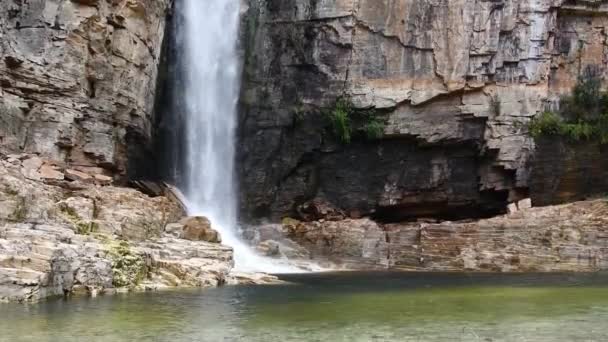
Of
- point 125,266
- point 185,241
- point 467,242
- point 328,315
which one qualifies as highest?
point 467,242

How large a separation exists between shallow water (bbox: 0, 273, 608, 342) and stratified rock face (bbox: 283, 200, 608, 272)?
8.02 metres

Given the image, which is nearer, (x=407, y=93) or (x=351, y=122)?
(x=407, y=93)

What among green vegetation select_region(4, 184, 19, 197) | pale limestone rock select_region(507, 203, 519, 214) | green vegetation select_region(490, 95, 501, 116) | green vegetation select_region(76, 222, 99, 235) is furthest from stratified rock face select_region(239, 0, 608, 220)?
green vegetation select_region(4, 184, 19, 197)

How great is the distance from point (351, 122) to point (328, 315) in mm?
22504

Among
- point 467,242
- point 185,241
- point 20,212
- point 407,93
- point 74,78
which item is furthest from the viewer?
point 407,93

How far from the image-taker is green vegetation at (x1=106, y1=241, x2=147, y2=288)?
740 inches

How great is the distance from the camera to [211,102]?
35.9 meters

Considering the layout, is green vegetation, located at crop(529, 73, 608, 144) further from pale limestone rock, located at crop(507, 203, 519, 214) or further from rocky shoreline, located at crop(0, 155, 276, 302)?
rocky shoreline, located at crop(0, 155, 276, 302)

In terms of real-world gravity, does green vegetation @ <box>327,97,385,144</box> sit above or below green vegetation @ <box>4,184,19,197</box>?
above

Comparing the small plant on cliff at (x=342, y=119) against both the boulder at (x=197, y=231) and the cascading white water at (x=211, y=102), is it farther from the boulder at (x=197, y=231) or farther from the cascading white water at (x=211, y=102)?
the boulder at (x=197, y=231)

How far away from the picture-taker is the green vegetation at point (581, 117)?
33.5 metres

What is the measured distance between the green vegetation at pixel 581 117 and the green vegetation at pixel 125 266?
71.0 feet

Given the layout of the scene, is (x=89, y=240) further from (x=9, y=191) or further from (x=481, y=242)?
(x=481, y=242)

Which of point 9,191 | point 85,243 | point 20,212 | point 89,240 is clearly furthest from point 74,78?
point 85,243
